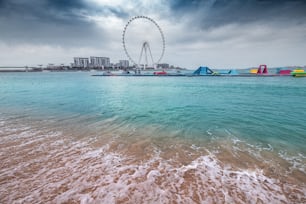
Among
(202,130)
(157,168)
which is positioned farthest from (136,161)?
(202,130)

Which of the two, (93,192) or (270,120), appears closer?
(93,192)

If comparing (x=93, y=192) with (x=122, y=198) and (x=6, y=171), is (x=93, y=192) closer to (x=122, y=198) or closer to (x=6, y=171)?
(x=122, y=198)

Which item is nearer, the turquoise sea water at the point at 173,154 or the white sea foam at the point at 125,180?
the white sea foam at the point at 125,180

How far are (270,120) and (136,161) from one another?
837 centimetres

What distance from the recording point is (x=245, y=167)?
400cm

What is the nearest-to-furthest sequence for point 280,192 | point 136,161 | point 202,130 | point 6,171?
point 280,192, point 6,171, point 136,161, point 202,130

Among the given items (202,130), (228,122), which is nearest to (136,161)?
(202,130)

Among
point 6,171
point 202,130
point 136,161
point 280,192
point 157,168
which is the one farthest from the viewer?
point 202,130

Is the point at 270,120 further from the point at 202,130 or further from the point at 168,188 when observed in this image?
the point at 168,188

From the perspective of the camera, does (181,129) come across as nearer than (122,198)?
No

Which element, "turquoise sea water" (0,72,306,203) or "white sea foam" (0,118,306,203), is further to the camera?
"turquoise sea water" (0,72,306,203)

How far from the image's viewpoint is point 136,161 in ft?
14.1

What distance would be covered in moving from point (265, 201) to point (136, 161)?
10.4ft

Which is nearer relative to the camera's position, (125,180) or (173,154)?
(125,180)
